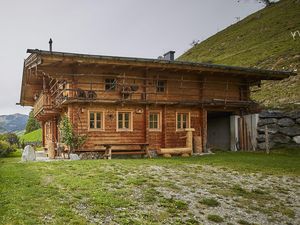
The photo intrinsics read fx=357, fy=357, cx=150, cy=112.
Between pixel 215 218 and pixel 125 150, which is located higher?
pixel 125 150

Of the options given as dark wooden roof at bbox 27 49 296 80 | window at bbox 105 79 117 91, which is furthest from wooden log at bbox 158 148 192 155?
dark wooden roof at bbox 27 49 296 80

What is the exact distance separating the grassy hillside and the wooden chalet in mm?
4982

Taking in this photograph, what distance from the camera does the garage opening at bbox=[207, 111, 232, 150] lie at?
28609 mm

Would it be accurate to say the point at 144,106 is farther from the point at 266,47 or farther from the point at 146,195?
the point at 266,47

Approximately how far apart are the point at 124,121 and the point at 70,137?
3988 millimetres

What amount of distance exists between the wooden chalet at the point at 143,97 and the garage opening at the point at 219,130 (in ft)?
0.53

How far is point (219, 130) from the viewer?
29641 mm

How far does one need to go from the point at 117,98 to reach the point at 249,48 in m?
40.1

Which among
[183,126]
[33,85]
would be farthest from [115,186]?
[33,85]

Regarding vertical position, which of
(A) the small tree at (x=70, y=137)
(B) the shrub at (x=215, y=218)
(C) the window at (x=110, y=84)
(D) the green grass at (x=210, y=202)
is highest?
(C) the window at (x=110, y=84)

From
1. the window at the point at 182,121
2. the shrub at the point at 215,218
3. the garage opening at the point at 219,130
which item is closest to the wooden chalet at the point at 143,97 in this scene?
the window at the point at 182,121

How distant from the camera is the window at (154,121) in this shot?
948 inches

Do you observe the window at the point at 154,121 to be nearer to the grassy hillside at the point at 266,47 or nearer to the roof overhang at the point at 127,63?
the roof overhang at the point at 127,63

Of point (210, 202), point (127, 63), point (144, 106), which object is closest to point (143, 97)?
point (144, 106)
